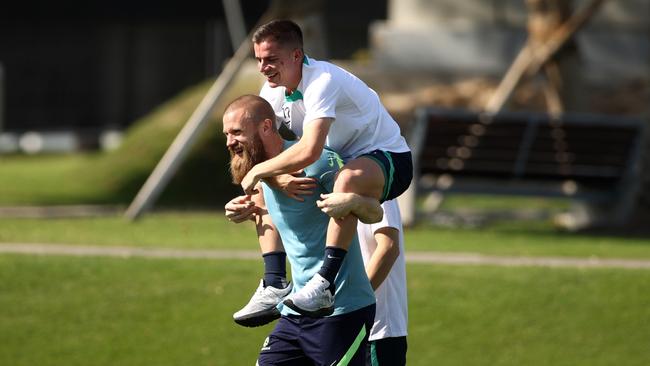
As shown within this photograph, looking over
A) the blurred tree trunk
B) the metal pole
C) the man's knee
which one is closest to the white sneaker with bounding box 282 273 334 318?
the man's knee

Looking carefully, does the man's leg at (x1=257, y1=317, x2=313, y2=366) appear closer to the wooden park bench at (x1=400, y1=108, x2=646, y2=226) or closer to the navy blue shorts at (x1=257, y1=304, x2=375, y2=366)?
the navy blue shorts at (x1=257, y1=304, x2=375, y2=366)

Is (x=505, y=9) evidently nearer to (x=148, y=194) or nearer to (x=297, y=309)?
(x=148, y=194)

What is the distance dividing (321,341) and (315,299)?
0.27 meters

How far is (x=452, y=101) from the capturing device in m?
20.5

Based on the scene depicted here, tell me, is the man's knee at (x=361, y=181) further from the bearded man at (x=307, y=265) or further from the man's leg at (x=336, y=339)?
the man's leg at (x=336, y=339)

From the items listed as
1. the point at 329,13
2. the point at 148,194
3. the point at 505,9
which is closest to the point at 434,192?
the point at 148,194

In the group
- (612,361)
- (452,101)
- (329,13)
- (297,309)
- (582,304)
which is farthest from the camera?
(329,13)

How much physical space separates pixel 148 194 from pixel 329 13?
52.7 ft

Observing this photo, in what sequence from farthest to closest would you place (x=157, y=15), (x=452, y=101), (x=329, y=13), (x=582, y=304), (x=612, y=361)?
(x=157, y=15), (x=329, y=13), (x=452, y=101), (x=582, y=304), (x=612, y=361)

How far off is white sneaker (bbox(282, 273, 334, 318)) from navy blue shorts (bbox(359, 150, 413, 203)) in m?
0.50

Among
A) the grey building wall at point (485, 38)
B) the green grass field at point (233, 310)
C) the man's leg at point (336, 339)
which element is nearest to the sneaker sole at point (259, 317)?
the man's leg at point (336, 339)

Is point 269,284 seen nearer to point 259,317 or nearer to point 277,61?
point 259,317

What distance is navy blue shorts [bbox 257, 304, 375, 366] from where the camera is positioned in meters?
5.79

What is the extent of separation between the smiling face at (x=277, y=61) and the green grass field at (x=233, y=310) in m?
5.42
